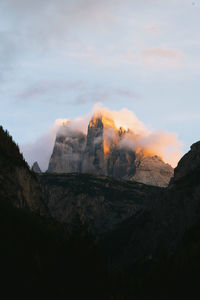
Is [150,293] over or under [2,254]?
under

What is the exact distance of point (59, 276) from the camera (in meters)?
160

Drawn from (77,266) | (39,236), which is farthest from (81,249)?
(39,236)

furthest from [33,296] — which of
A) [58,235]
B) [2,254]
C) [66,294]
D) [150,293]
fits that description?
[58,235]

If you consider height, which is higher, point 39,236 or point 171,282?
point 39,236

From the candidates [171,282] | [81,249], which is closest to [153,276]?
[171,282]

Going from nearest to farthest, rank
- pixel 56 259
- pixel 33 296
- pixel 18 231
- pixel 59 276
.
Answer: pixel 33 296 < pixel 59 276 < pixel 56 259 < pixel 18 231

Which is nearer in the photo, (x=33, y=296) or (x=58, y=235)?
(x=33, y=296)

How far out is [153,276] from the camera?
582 ft

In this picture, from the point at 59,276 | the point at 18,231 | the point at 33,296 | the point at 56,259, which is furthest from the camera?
the point at 18,231

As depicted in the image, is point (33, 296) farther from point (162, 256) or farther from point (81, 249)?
point (162, 256)

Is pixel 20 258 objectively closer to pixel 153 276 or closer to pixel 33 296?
pixel 33 296

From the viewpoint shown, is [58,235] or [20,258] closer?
[20,258]

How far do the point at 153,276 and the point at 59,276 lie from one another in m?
33.0

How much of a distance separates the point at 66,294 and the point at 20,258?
18927 mm
